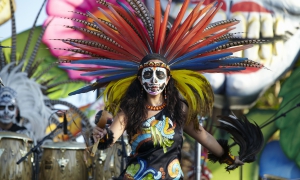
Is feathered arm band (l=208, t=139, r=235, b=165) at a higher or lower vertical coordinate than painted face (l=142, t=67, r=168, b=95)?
lower

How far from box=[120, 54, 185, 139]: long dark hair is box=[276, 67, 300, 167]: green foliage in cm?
486

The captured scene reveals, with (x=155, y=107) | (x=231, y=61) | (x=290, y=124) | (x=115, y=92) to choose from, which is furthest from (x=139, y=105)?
(x=290, y=124)

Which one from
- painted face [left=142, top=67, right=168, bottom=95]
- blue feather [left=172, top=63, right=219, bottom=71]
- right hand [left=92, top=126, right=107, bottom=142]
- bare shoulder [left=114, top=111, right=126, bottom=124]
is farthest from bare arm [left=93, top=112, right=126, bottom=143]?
blue feather [left=172, top=63, right=219, bottom=71]

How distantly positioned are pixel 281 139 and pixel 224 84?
105 centimetres

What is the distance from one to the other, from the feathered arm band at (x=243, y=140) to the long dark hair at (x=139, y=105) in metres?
0.36

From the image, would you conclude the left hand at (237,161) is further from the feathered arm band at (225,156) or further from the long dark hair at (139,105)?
the long dark hair at (139,105)

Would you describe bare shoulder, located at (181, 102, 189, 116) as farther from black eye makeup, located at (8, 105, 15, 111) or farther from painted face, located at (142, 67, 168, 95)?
black eye makeup, located at (8, 105, 15, 111)

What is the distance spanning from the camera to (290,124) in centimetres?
878

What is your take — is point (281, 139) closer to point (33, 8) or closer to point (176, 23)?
point (33, 8)

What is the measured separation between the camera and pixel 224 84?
8.80m

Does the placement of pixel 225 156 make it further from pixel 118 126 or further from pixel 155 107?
pixel 118 126

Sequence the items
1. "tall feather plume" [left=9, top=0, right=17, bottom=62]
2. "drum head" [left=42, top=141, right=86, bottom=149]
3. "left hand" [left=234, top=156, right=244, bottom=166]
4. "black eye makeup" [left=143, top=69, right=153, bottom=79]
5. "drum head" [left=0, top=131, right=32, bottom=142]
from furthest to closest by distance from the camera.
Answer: "tall feather plume" [left=9, top=0, right=17, bottom=62] < "drum head" [left=42, top=141, right=86, bottom=149] < "drum head" [left=0, top=131, right=32, bottom=142] < "left hand" [left=234, top=156, right=244, bottom=166] < "black eye makeup" [left=143, top=69, right=153, bottom=79]

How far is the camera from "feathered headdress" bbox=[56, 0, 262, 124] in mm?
4102

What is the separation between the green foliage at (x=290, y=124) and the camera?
28.6ft
